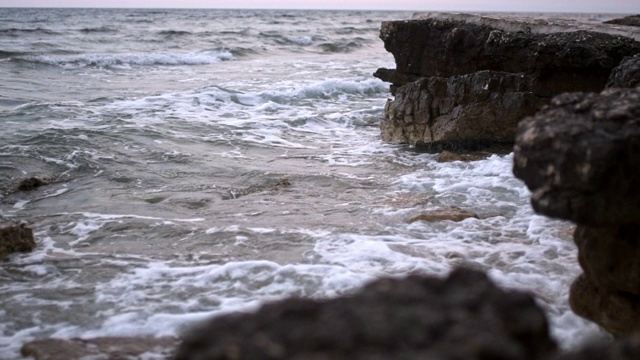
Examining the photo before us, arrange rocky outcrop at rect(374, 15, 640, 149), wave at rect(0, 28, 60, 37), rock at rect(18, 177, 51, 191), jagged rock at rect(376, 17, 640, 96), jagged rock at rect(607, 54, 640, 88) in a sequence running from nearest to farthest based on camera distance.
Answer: jagged rock at rect(607, 54, 640, 88) < rock at rect(18, 177, 51, 191) < jagged rock at rect(376, 17, 640, 96) < rocky outcrop at rect(374, 15, 640, 149) < wave at rect(0, 28, 60, 37)

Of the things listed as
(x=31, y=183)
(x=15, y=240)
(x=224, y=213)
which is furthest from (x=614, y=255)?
(x=31, y=183)

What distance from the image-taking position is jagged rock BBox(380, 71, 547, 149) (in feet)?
25.8

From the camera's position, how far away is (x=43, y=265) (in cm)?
465

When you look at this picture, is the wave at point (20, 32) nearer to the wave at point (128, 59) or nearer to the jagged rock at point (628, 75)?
the wave at point (128, 59)

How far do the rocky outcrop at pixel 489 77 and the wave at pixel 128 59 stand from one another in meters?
12.1

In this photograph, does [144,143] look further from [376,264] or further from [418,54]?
[376,264]

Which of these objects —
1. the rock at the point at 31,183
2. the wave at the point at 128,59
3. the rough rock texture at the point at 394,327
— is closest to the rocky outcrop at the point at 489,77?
the rock at the point at 31,183

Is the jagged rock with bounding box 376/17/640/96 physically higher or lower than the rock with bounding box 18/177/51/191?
higher

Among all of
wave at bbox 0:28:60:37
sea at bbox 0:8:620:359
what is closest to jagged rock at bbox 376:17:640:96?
sea at bbox 0:8:620:359

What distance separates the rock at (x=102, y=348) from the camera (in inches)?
131

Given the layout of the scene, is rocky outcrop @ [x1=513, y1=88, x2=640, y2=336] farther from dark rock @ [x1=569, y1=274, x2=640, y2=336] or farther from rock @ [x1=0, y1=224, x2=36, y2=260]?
rock @ [x1=0, y1=224, x2=36, y2=260]

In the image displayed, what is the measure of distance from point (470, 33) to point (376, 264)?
522 centimetres

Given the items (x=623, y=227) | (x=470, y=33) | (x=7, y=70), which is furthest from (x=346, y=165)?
(x=7, y=70)

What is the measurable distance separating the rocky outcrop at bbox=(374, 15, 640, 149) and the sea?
404 mm
